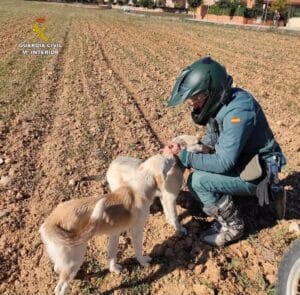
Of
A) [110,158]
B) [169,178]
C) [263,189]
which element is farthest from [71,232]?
[110,158]

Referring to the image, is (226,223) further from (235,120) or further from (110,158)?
(110,158)

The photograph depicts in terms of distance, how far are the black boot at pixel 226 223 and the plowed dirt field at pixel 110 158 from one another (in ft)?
0.37

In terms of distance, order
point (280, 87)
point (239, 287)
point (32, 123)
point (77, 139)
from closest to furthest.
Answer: point (239, 287), point (77, 139), point (32, 123), point (280, 87)

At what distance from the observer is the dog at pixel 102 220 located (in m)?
3.21

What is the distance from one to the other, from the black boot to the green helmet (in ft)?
2.88

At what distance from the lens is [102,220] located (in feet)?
11.1

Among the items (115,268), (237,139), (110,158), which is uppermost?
(237,139)

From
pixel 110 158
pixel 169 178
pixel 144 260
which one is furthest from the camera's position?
pixel 110 158

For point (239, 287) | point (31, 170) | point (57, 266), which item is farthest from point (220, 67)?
point (31, 170)

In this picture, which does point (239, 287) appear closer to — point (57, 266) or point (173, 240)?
point (173, 240)

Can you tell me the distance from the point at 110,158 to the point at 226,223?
211 cm

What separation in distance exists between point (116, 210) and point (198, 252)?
42.6 inches

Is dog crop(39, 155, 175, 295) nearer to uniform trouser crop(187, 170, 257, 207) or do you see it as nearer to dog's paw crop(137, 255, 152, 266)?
dog's paw crop(137, 255, 152, 266)

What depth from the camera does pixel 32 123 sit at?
6.89 meters
